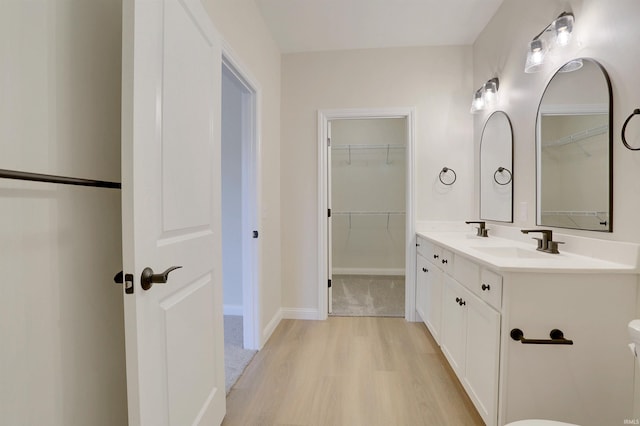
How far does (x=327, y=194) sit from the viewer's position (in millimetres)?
2787

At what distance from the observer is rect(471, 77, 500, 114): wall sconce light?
2.27 m

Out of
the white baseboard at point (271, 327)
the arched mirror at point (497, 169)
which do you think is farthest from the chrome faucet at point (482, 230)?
the white baseboard at point (271, 327)

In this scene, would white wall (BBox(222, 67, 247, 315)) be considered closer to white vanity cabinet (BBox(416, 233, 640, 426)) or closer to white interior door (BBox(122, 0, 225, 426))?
white interior door (BBox(122, 0, 225, 426))

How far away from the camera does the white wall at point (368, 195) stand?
446 cm

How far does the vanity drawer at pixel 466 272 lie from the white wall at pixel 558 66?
57 centimetres

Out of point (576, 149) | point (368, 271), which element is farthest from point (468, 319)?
point (368, 271)

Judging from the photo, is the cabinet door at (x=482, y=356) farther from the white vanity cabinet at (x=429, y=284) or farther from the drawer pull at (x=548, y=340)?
the white vanity cabinet at (x=429, y=284)

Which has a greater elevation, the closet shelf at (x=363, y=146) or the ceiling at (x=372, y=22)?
the ceiling at (x=372, y=22)

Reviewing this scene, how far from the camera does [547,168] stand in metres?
1.72

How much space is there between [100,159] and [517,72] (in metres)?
2.56

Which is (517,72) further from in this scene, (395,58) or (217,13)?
(217,13)

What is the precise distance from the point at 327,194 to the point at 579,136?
6.09 ft

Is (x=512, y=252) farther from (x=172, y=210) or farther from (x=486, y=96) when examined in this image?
(x=172, y=210)

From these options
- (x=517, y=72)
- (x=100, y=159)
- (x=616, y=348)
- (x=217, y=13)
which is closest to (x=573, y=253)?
(x=616, y=348)
